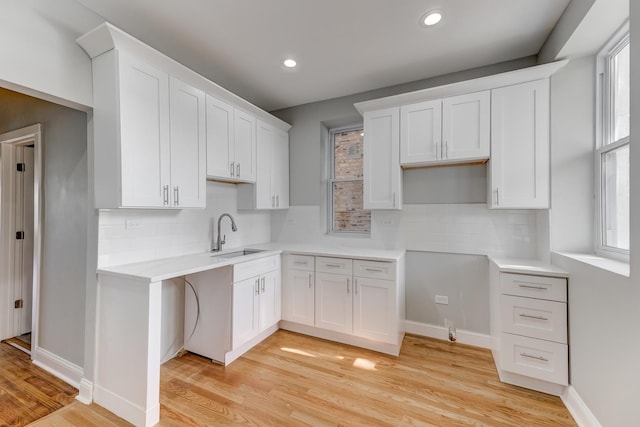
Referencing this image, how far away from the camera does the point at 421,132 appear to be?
2.67m

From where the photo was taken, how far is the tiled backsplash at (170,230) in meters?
2.06

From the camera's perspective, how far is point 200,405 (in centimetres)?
190

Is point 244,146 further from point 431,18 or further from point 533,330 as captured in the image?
point 533,330

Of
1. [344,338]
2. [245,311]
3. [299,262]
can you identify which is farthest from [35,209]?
[344,338]

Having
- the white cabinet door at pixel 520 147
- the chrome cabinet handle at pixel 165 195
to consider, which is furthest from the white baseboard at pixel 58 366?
the white cabinet door at pixel 520 147

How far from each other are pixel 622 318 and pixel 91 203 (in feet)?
11.0

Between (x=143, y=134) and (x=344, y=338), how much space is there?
8.42ft

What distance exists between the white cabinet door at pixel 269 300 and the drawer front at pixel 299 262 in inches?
6.7

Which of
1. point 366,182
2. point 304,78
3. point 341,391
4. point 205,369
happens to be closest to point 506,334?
point 341,391

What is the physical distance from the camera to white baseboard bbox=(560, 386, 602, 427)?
164cm

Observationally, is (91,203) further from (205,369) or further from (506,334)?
(506,334)

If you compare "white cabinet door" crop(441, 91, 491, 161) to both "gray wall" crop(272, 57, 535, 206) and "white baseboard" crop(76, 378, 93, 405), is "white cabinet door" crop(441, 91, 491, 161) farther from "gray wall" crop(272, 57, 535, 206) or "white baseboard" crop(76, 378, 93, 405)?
"white baseboard" crop(76, 378, 93, 405)

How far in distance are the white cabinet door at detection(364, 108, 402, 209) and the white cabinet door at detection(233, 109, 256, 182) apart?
49.9 inches

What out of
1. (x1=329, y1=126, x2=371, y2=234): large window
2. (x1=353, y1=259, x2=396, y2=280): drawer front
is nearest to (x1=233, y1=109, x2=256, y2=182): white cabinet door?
(x1=329, y1=126, x2=371, y2=234): large window
